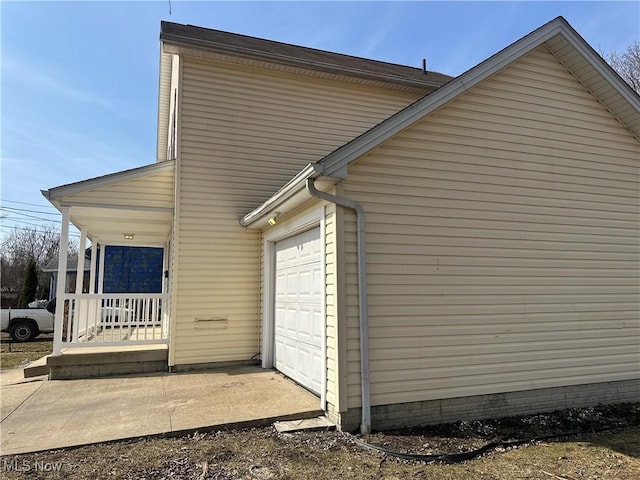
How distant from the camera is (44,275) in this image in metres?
28.8

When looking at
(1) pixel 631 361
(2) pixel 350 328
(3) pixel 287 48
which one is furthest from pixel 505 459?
(3) pixel 287 48

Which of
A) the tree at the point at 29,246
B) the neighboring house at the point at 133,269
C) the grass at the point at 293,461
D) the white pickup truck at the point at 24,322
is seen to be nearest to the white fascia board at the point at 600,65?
the grass at the point at 293,461

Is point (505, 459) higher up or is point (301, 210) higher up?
point (301, 210)

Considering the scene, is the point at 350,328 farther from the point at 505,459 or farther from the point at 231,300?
the point at 231,300

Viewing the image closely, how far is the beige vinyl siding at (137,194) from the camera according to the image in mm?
6914

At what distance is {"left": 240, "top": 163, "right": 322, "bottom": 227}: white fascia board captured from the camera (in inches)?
162

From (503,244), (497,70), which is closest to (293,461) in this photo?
(503,244)

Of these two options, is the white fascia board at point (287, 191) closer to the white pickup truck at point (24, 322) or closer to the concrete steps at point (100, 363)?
the concrete steps at point (100, 363)

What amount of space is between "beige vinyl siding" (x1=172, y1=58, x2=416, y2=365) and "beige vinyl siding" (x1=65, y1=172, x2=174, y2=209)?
370 mm

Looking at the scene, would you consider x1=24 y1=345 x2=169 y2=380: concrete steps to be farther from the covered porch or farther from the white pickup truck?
the white pickup truck

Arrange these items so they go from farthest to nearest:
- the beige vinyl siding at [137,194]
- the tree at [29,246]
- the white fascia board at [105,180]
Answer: the tree at [29,246], the beige vinyl siding at [137,194], the white fascia board at [105,180]

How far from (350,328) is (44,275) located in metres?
31.9

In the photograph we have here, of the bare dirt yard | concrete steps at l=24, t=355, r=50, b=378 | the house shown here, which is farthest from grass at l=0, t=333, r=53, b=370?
the bare dirt yard

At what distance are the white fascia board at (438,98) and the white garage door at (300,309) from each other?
125 centimetres
